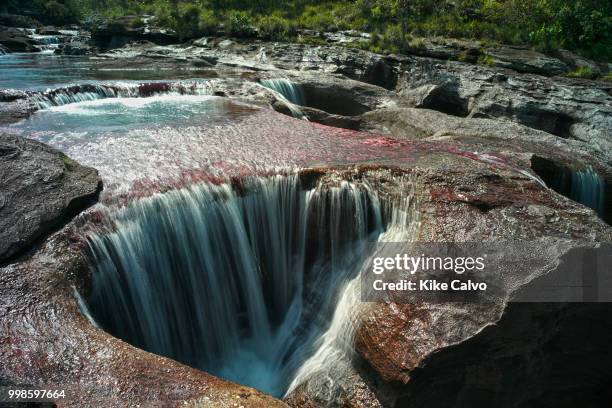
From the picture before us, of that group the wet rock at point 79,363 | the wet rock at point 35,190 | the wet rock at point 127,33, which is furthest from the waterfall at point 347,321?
the wet rock at point 127,33

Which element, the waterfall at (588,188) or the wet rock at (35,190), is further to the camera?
the waterfall at (588,188)

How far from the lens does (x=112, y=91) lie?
46.8 ft

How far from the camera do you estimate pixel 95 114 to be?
11977 mm

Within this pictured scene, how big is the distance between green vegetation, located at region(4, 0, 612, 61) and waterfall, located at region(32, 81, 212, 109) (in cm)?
1107

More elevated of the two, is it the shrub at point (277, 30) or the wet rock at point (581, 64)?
the shrub at point (277, 30)

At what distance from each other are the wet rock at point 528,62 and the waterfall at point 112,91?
1294cm

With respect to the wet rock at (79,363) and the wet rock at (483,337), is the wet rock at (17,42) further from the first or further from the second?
the wet rock at (483,337)

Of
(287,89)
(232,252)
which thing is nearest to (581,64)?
(287,89)

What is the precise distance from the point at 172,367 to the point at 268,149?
5.51 meters

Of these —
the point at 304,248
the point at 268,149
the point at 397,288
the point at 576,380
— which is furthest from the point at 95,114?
the point at 576,380

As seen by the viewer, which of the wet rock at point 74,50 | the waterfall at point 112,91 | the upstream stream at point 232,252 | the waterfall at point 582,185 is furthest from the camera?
the wet rock at point 74,50

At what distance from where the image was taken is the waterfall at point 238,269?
651 cm

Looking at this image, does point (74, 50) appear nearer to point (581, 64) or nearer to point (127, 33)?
point (127, 33)

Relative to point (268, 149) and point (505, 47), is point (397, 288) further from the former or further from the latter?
point (505, 47)
